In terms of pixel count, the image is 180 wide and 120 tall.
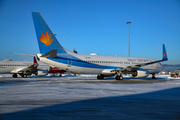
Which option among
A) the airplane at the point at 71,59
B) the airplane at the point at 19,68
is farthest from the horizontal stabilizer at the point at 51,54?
the airplane at the point at 19,68

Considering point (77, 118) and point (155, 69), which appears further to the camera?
point (155, 69)

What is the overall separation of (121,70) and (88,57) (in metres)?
5.24

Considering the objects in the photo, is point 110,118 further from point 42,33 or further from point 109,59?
point 109,59

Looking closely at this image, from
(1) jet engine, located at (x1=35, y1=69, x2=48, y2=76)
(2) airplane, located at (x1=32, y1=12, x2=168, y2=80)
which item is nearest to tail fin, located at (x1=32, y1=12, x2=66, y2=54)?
(2) airplane, located at (x1=32, y1=12, x2=168, y2=80)

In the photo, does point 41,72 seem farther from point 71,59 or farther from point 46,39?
point 46,39

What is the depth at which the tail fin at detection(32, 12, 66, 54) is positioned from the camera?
17291 millimetres

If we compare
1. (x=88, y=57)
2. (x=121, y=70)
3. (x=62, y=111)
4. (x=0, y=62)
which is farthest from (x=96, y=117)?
(x=0, y=62)

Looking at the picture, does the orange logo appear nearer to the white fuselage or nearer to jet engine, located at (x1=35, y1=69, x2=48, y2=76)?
the white fuselage

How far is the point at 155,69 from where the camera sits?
91.4ft

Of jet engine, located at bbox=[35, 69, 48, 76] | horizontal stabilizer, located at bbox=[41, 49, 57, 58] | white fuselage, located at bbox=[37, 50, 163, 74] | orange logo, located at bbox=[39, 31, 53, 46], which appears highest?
orange logo, located at bbox=[39, 31, 53, 46]

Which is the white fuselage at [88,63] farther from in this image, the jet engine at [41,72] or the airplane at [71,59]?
the jet engine at [41,72]

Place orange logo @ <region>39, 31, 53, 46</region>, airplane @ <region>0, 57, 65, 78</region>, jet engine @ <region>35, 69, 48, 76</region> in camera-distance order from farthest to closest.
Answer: jet engine @ <region>35, 69, 48, 76</region> < airplane @ <region>0, 57, 65, 78</region> < orange logo @ <region>39, 31, 53, 46</region>

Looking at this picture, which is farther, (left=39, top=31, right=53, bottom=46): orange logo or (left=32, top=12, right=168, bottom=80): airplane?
(left=39, top=31, right=53, bottom=46): orange logo

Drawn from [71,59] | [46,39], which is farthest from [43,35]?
[71,59]
